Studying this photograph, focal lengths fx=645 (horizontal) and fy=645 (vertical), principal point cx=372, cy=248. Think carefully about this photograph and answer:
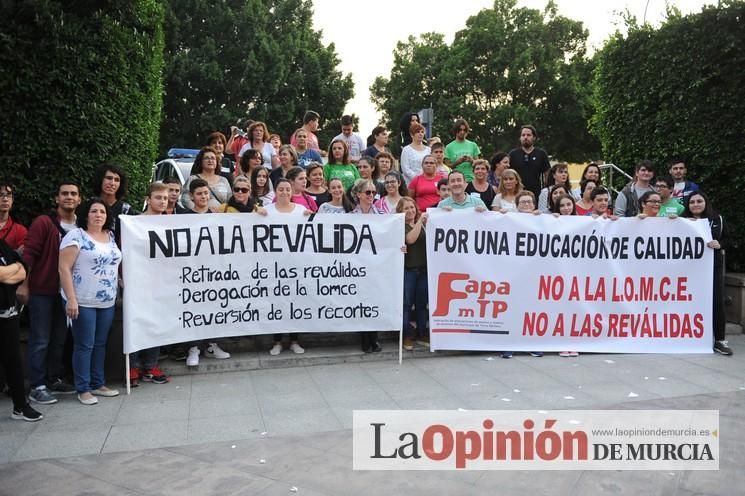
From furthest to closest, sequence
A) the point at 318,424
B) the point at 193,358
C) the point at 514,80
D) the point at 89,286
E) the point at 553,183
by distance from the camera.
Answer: the point at 514,80 → the point at 553,183 → the point at 193,358 → the point at 89,286 → the point at 318,424

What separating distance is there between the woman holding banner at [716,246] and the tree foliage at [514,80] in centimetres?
2626

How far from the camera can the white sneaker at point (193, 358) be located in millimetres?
6406

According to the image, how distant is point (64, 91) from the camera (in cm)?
654

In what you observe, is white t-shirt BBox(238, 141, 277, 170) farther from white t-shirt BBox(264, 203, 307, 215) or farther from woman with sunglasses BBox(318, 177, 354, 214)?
white t-shirt BBox(264, 203, 307, 215)

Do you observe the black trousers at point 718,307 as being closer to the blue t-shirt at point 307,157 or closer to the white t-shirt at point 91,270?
the blue t-shirt at point 307,157

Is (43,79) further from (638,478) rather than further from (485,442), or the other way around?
(638,478)

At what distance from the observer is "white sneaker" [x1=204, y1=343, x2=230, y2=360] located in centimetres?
667

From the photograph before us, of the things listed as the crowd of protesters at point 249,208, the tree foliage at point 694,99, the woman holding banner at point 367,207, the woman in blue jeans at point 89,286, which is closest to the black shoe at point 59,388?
the crowd of protesters at point 249,208

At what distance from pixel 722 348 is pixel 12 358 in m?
7.17

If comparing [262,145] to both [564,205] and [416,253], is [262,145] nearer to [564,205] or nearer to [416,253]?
[416,253]

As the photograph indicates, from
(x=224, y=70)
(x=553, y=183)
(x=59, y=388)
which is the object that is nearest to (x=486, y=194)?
(x=553, y=183)

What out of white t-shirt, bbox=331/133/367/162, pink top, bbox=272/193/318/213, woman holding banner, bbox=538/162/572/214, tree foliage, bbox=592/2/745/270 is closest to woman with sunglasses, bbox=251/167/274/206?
pink top, bbox=272/193/318/213

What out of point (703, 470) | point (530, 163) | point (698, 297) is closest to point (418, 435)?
point (703, 470)

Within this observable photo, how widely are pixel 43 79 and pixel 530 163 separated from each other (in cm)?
631
